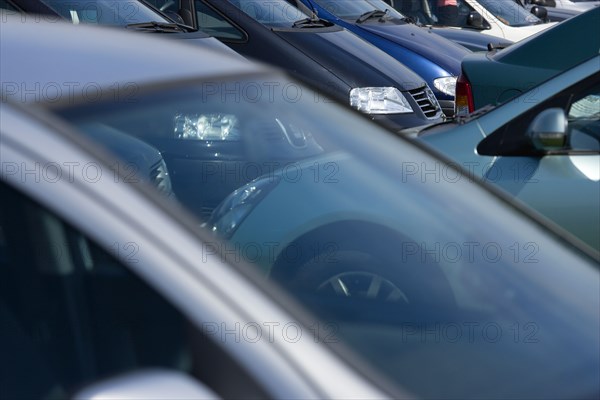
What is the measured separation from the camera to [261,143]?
8.02ft

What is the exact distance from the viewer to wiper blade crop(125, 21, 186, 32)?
7160 mm

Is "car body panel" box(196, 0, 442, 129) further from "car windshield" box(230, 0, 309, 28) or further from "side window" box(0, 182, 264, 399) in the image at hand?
"side window" box(0, 182, 264, 399)

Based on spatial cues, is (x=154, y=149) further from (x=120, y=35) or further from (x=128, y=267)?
(x=128, y=267)

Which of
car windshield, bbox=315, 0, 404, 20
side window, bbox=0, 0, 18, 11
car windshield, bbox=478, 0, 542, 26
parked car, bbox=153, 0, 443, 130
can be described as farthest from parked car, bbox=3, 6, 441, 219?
car windshield, bbox=478, 0, 542, 26

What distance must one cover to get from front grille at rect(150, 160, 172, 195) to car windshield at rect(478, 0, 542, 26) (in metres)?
10.8

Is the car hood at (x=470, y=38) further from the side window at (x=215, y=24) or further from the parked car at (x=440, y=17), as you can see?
the side window at (x=215, y=24)

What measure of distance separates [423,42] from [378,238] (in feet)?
25.3

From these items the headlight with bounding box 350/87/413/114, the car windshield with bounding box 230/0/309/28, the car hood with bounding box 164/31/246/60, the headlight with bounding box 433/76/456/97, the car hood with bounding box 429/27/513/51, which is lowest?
the car hood with bounding box 429/27/513/51

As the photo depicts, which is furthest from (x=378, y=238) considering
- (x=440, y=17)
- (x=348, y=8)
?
(x=440, y=17)

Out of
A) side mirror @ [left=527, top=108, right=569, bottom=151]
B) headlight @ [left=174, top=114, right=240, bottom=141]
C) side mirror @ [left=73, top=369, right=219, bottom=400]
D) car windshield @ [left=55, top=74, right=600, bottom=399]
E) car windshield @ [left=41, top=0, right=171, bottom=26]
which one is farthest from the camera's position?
car windshield @ [left=41, top=0, right=171, bottom=26]

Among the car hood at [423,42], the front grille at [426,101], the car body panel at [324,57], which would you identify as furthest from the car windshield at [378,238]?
the car hood at [423,42]

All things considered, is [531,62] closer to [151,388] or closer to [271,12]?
[271,12]

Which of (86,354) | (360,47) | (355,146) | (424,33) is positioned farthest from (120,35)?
(424,33)

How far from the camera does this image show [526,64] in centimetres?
621
